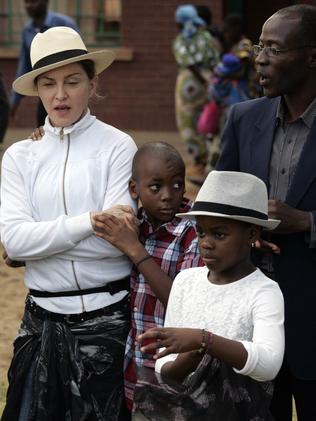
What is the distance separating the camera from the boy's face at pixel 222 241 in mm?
3701

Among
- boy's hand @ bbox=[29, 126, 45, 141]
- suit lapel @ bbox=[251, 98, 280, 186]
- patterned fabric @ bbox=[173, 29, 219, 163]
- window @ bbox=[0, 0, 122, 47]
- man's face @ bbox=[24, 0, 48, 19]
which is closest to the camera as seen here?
suit lapel @ bbox=[251, 98, 280, 186]

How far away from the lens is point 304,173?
13.4 feet

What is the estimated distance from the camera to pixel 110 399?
432 centimetres

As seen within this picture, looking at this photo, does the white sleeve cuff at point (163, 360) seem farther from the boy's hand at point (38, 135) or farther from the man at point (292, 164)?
the boy's hand at point (38, 135)

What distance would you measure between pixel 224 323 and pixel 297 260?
57 cm

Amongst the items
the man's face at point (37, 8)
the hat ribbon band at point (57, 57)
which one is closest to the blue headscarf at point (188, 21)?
the man's face at point (37, 8)

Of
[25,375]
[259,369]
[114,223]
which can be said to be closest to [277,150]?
[114,223]

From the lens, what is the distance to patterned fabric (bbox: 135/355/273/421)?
11.9 feet

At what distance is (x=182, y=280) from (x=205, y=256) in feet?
0.60

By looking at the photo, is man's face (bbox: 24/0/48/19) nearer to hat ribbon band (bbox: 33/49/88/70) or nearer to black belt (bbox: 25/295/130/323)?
hat ribbon band (bbox: 33/49/88/70)

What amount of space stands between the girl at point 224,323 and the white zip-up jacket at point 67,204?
0.52 meters

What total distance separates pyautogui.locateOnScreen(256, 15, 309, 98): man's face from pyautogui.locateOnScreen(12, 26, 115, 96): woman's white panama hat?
2.16 ft

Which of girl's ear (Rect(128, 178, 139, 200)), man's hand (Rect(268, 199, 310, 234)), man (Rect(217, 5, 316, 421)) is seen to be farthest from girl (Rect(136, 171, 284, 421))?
girl's ear (Rect(128, 178, 139, 200))

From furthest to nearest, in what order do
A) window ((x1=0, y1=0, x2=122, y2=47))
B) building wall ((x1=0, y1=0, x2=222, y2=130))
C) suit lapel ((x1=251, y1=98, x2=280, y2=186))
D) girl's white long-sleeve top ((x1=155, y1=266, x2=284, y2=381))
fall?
window ((x1=0, y1=0, x2=122, y2=47)), building wall ((x1=0, y1=0, x2=222, y2=130)), suit lapel ((x1=251, y1=98, x2=280, y2=186)), girl's white long-sleeve top ((x1=155, y1=266, x2=284, y2=381))
